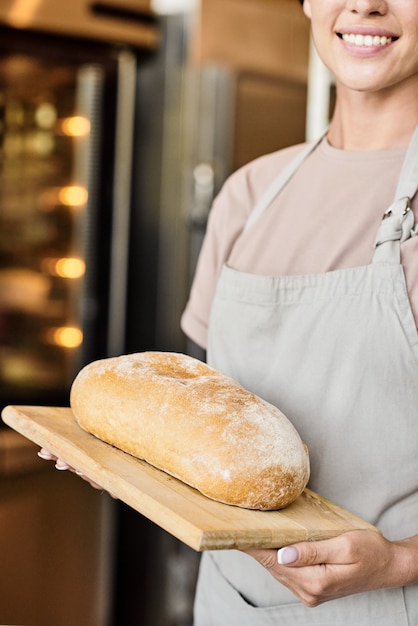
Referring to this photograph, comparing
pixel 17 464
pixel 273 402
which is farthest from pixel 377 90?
pixel 17 464

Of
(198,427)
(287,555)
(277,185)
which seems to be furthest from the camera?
(277,185)

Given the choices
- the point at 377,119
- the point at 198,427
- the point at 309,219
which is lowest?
the point at 198,427

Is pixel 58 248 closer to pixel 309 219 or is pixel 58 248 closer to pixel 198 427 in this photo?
pixel 309 219

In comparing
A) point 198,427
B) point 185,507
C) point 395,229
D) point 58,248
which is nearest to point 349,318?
point 395,229

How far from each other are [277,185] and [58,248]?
120 centimetres

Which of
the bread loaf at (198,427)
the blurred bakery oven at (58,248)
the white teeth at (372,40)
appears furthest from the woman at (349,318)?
the blurred bakery oven at (58,248)

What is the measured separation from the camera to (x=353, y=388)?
1.20 m

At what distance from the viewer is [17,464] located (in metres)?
2.44

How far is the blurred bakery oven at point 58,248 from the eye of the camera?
7.91 ft

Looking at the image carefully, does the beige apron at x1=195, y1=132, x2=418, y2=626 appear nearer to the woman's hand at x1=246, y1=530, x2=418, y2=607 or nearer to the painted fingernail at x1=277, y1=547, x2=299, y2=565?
the woman's hand at x1=246, y1=530, x2=418, y2=607

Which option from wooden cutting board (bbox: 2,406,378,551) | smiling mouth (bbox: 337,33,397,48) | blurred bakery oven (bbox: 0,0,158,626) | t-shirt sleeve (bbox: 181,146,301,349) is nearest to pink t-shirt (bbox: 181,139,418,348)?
t-shirt sleeve (bbox: 181,146,301,349)

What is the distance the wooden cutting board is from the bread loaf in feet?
0.06

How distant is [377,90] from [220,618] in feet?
A: 2.70

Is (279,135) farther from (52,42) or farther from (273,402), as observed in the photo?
(273,402)
